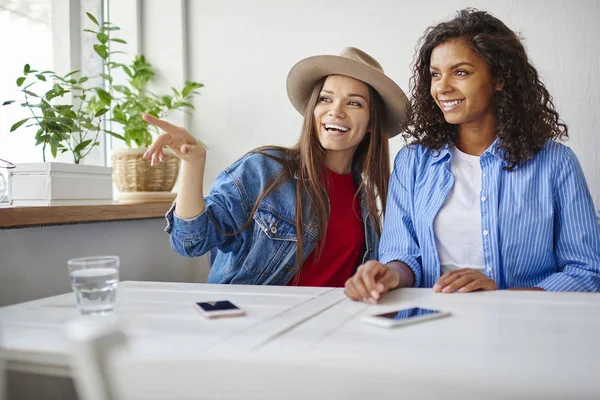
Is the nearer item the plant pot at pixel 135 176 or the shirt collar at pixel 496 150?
the shirt collar at pixel 496 150

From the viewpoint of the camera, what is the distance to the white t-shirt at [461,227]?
1.44 m

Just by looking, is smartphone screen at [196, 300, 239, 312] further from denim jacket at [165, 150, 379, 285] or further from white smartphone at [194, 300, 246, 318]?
denim jacket at [165, 150, 379, 285]

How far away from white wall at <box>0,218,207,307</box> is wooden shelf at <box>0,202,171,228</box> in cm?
5

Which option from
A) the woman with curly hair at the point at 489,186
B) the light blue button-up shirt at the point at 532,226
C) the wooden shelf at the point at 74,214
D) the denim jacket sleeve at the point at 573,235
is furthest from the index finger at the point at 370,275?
the wooden shelf at the point at 74,214

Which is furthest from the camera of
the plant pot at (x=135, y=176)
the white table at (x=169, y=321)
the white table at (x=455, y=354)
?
the plant pot at (x=135, y=176)

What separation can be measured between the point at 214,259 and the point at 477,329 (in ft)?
3.96

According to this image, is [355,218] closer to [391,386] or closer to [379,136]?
[379,136]

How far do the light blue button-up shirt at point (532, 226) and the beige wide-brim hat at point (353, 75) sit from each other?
1.36ft

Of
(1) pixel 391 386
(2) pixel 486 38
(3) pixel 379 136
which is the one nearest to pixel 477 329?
(1) pixel 391 386

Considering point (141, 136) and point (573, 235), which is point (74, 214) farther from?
point (573, 235)

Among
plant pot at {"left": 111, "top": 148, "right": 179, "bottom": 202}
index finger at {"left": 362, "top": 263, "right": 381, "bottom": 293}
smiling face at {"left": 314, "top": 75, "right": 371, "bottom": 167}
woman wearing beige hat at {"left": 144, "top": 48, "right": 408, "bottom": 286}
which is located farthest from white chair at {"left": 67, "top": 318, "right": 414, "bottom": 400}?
plant pot at {"left": 111, "top": 148, "right": 179, "bottom": 202}

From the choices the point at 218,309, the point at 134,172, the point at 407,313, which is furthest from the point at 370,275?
the point at 134,172

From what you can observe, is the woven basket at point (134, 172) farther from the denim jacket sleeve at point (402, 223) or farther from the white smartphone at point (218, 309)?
the white smartphone at point (218, 309)

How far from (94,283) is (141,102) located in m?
1.73
